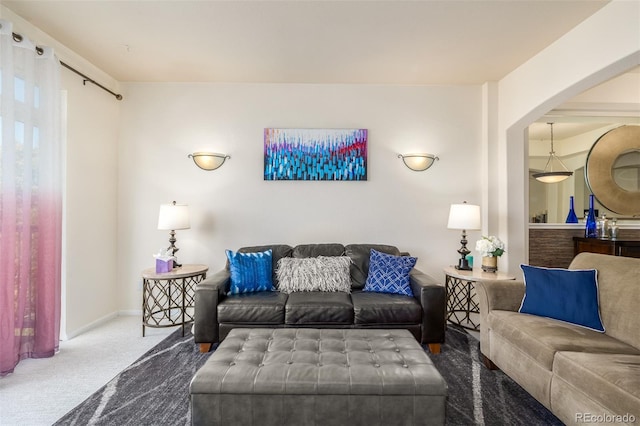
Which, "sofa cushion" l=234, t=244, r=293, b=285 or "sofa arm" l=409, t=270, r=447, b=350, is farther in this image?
"sofa cushion" l=234, t=244, r=293, b=285

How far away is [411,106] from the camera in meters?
3.80

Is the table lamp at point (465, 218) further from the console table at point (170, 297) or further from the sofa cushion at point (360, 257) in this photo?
the console table at point (170, 297)

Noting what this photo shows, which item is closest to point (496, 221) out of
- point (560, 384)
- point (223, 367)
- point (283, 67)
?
point (560, 384)

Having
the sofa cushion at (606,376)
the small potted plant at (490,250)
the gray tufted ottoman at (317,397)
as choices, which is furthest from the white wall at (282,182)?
the gray tufted ottoman at (317,397)

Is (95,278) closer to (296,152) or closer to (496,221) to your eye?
(296,152)

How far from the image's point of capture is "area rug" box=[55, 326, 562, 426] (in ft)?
6.25

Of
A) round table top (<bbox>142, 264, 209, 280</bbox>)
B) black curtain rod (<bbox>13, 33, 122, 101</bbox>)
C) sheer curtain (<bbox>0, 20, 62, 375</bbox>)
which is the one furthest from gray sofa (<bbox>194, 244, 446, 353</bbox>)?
black curtain rod (<bbox>13, 33, 122, 101</bbox>)

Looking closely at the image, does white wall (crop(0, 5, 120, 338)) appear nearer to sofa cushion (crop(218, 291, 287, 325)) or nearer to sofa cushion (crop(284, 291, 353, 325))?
sofa cushion (crop(218, 291, 287, 325))

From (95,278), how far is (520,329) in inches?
160

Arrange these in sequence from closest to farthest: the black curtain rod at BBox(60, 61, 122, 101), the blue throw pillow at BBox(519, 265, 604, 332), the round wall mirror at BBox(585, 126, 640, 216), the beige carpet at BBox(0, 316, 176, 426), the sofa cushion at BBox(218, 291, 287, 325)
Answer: the beige carpet at BBox(0, 316, 176, 426), the blue throw pillow at BBox(519, 265, 604, 332), the sofa cushion at BBox(218, 291, 287, 325), the black curtain rod at BBox(60, 61, 122, 101), the round wall mirror at BBox(585, 126, 640, 216)

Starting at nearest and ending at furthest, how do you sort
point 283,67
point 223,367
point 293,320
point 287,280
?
point 223,367 < point 293,320 < point 287,280 < point 283,67

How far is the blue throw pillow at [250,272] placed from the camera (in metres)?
3.01

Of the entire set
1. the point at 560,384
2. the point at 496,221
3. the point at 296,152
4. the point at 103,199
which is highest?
the point at 296,152

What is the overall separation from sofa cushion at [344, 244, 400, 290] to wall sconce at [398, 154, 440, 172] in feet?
3.34
